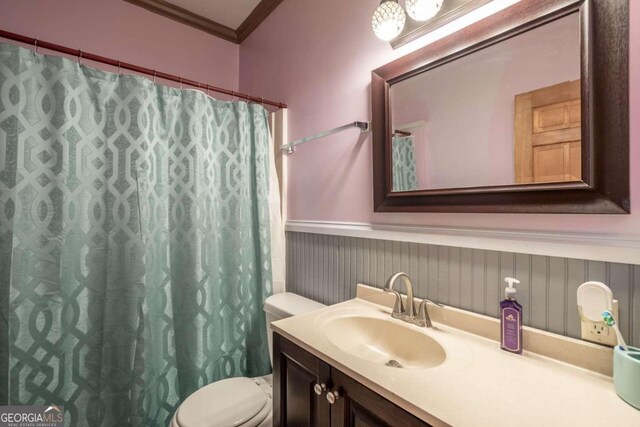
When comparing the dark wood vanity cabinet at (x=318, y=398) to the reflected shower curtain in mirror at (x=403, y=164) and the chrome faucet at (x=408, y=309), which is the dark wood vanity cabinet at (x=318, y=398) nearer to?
the chrome faucet at (x=408, y=309)

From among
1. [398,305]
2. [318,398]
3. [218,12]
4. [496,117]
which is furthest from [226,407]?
[218,12]

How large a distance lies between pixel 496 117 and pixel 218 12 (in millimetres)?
2048

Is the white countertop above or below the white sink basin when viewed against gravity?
above

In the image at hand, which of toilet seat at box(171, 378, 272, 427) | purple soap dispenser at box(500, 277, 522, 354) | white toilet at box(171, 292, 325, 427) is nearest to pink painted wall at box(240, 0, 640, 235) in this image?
purple soap dispenser at box(500, 277, 522, 354)

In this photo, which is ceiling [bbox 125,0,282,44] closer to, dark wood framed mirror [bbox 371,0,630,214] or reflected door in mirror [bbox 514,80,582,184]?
dark wood framed mirror [bbox 371,0,630,214]

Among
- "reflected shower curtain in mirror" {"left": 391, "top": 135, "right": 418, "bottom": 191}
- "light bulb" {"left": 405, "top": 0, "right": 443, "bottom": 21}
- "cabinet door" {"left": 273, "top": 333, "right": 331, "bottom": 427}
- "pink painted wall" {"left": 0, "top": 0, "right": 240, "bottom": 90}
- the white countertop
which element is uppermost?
"pink painted wall" {"left": 0, "top": 0, "right": 240, "bottom": 90}

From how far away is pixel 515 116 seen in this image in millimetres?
883

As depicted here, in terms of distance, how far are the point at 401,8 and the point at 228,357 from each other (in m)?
1.85

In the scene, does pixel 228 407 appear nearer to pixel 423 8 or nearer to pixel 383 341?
pixel 383 341

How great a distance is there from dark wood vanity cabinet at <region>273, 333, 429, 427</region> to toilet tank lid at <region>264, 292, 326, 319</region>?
415 mm

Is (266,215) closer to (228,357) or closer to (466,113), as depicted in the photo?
(228,357)

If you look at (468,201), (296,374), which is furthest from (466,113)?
(296,374)

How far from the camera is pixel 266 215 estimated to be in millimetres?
1728

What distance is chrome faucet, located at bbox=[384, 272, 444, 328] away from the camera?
1.03m
